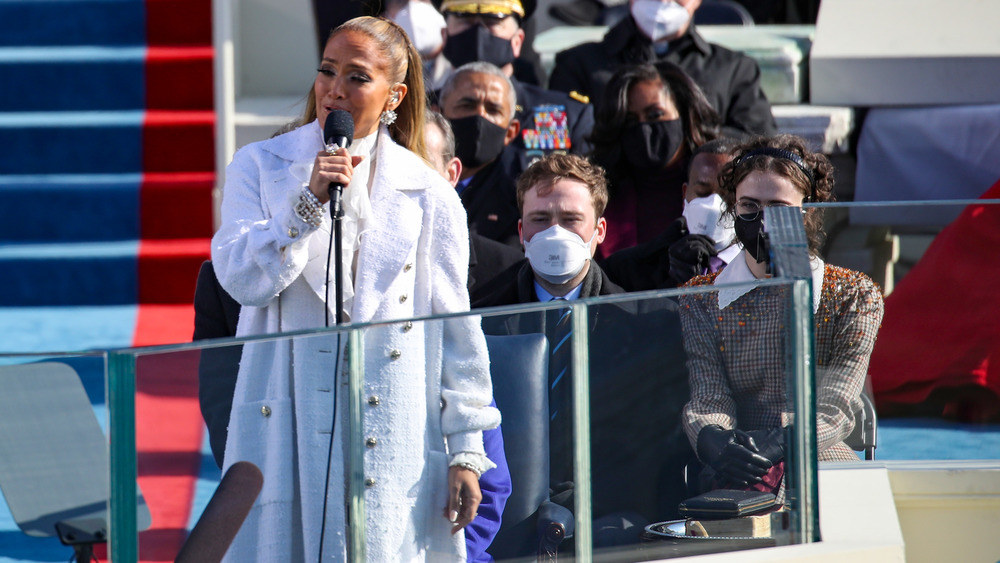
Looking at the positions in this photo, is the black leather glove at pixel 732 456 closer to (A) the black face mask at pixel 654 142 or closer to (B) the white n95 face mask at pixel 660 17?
(A) the black face mask at pixel 654 142

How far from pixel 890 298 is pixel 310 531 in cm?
139

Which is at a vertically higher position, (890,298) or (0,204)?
(0,204)

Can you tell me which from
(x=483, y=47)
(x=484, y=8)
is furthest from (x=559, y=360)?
(x=484, y=8)

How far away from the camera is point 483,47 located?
17.1 ft

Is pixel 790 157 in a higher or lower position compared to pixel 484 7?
lower

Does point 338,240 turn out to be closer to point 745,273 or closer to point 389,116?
point 389,116

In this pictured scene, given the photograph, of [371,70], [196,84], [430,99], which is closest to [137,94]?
[196,84]

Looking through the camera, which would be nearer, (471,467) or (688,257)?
(471,467)

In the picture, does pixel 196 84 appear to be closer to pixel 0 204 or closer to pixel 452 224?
pixel 0 204

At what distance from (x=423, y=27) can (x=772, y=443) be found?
365cm

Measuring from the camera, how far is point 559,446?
208cm

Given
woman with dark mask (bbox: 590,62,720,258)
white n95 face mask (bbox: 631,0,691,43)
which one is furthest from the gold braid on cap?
woman with dark mask (bbox: 590,62,720,258)

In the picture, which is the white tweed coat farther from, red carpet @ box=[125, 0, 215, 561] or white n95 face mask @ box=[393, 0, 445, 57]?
red carpet @ box=[125, 0, 215, 561]

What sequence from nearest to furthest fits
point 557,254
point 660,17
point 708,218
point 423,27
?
1. point 557,254
2. point 708,218
3. point 660,17
4. point 423,27
